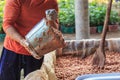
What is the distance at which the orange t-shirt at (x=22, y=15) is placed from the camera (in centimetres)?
225

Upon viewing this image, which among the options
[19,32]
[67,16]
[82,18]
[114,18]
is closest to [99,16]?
[114,18]

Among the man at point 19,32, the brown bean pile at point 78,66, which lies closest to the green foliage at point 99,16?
the brown bean pile at point 78,66

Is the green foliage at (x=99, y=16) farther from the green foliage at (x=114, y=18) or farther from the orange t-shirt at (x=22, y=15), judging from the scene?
the orange t-shirt at (x=22, y=15)

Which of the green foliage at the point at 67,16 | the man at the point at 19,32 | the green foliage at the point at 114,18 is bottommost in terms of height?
the green foliage at the point at 114,18

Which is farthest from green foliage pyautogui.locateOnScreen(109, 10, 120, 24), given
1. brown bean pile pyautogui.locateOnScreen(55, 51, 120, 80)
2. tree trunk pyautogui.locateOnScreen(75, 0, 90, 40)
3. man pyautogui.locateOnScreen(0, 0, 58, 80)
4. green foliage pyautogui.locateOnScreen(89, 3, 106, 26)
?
man pyautogui.locateOnScreen(0, 0, 58, 80)

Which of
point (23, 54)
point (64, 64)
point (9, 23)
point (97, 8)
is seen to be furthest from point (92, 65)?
point (97, 8)

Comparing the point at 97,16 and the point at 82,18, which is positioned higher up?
the point at 82,18

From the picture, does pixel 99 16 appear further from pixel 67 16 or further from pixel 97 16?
pixel 67 16

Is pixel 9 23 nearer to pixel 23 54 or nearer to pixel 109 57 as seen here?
pixel 23 54

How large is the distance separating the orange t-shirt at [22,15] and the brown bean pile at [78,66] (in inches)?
51.0

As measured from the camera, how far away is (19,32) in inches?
93.2

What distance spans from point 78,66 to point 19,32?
5.90 feet

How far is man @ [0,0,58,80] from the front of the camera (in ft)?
7.35

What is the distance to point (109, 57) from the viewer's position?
4.33 metres
